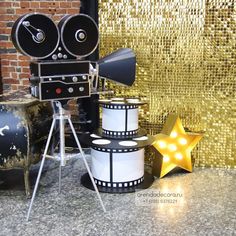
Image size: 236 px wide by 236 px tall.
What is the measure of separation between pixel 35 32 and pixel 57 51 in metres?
0.19

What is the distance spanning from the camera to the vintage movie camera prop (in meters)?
2.13

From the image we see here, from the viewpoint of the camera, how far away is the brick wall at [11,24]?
3420 mm

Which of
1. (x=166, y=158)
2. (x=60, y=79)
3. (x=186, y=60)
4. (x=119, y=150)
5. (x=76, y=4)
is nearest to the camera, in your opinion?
(x=60, y=79)

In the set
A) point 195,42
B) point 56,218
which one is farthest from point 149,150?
point 56,218

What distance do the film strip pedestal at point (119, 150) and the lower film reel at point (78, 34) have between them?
1.80ft

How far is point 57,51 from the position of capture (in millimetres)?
2275

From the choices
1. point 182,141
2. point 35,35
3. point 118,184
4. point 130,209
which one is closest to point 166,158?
point 182,141

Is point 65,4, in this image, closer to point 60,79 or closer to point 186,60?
point 186,60

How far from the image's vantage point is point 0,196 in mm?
2596

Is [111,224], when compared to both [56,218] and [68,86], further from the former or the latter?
[68,86]

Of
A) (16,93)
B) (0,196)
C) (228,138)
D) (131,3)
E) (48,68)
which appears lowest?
(0,196)

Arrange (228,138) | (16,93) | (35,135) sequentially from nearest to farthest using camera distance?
(35,135) < (16,93) < (228,138)

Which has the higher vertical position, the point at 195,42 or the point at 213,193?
the point at 195,42

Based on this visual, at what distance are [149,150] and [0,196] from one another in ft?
4.26
